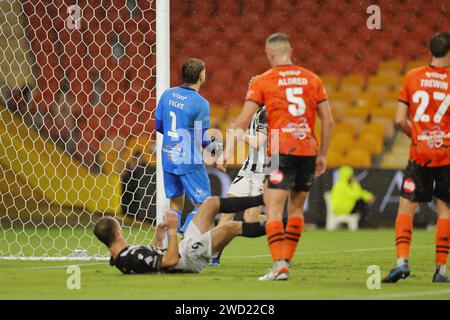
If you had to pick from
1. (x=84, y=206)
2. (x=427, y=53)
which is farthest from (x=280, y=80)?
(x=427, y=53)

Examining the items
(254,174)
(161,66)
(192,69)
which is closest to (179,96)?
(192,69)

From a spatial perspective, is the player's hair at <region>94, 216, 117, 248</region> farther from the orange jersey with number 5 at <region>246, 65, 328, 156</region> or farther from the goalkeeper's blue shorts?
the goalkeeper's blue shorts

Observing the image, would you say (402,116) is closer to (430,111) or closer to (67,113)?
(430,111)

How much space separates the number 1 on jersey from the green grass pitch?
1.10 m

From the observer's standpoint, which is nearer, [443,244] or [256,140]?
[443,244]

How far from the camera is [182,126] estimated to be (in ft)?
25.5

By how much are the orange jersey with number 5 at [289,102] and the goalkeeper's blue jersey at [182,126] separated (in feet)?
5.09

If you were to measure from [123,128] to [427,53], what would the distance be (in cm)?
522

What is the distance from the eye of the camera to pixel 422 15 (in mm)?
16125

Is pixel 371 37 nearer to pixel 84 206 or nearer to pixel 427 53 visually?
pixel 427 53

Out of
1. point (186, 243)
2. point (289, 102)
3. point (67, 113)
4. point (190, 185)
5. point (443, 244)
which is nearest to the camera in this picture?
point (289, 102)

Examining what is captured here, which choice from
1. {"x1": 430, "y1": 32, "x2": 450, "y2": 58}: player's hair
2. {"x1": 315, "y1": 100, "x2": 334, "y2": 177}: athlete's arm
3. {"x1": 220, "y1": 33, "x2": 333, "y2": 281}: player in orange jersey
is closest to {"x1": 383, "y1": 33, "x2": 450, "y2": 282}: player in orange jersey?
{"x1": 430, "y1": 32, "x2": 450, "y2": 58}: player's hair

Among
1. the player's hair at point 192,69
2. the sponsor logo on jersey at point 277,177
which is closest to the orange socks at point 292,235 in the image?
the sponsor logo on jersey at point 277,177

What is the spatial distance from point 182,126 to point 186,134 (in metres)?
0.07
